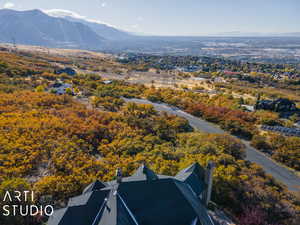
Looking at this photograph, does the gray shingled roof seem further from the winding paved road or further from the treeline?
the winding paved road

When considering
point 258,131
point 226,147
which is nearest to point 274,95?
point 258,131

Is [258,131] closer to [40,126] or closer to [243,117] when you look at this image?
[243,117]

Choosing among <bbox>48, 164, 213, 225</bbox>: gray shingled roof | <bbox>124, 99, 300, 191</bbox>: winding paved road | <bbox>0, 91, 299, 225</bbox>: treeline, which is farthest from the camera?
<bbox>124, 99, 300, 191</bbox>: winding paved road

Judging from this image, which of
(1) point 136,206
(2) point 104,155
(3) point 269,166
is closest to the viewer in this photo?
(1) point 136,206

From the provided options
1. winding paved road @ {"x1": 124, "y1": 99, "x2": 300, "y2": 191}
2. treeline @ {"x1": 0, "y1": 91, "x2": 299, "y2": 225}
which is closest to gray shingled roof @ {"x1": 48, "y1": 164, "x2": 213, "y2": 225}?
treeline @ {"x1": 0, "y1": 91, "x2": 299, "y2": 225}

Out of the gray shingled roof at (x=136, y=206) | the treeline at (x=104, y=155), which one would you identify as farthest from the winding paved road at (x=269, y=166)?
the gray shingled roof at (x=136, y=206)

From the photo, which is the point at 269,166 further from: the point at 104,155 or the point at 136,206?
the point at 136,206

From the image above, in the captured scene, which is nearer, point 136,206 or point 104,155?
point 136,206

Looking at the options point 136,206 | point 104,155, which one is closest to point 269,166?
point 104,155
